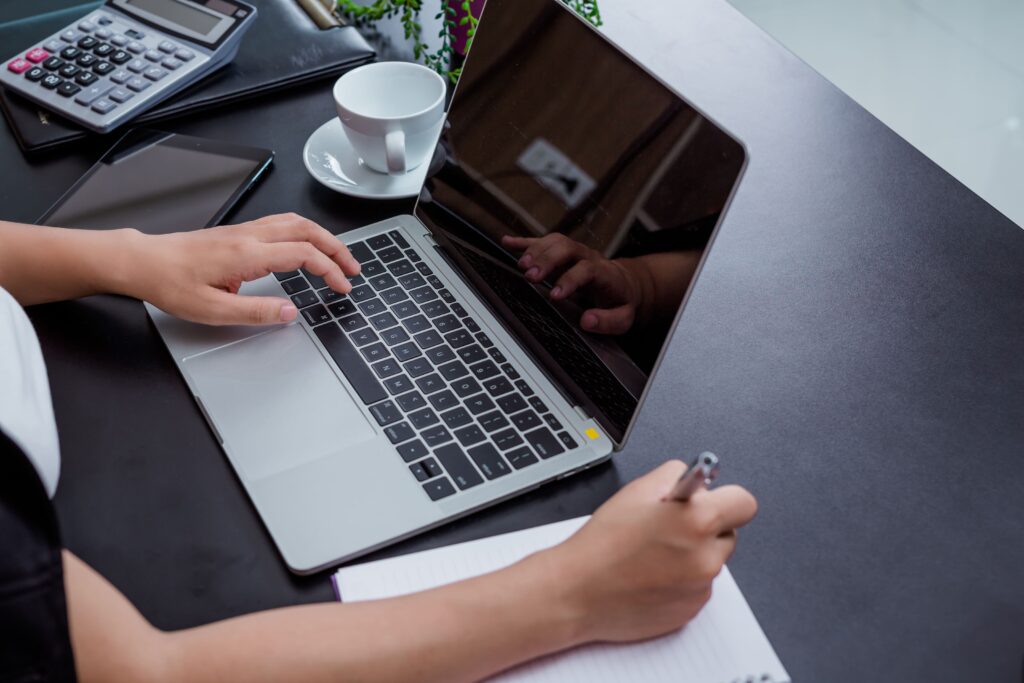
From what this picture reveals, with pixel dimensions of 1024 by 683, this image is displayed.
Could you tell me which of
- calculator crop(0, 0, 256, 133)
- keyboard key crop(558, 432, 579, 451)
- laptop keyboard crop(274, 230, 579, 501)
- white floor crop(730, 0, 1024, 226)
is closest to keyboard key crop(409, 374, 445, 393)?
laptop keyboard crop(274, 230, 579, 501)

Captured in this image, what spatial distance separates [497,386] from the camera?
0.72 m

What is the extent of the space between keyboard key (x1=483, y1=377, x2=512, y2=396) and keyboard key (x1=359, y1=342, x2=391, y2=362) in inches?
3.5

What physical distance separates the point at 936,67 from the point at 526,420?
223 cm

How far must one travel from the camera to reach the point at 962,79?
2398mm

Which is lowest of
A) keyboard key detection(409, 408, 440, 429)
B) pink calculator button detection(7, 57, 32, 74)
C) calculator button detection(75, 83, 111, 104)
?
pink calculator button detection(7, 57, 32, 74)

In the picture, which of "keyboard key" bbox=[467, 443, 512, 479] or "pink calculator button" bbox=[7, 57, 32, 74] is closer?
"keyboard key" bbox=[467, 443, 512, 479]

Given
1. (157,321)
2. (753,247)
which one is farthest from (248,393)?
(753,247)

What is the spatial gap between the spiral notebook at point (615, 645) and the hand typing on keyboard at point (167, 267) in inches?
9.9

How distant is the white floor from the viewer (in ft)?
7.14

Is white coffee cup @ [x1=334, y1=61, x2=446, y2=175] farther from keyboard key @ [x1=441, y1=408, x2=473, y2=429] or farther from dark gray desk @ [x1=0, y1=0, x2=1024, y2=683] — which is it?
keyboard key @ [x1=441, y1=408, x2=473, y2=429]

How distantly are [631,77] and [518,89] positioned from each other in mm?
119

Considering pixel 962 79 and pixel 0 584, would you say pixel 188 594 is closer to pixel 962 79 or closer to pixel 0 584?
pixel 0 584

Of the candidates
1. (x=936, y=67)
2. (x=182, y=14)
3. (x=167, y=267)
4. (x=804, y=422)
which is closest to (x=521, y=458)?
(x=804, y=422)

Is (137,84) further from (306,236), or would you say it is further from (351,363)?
(351,363)
